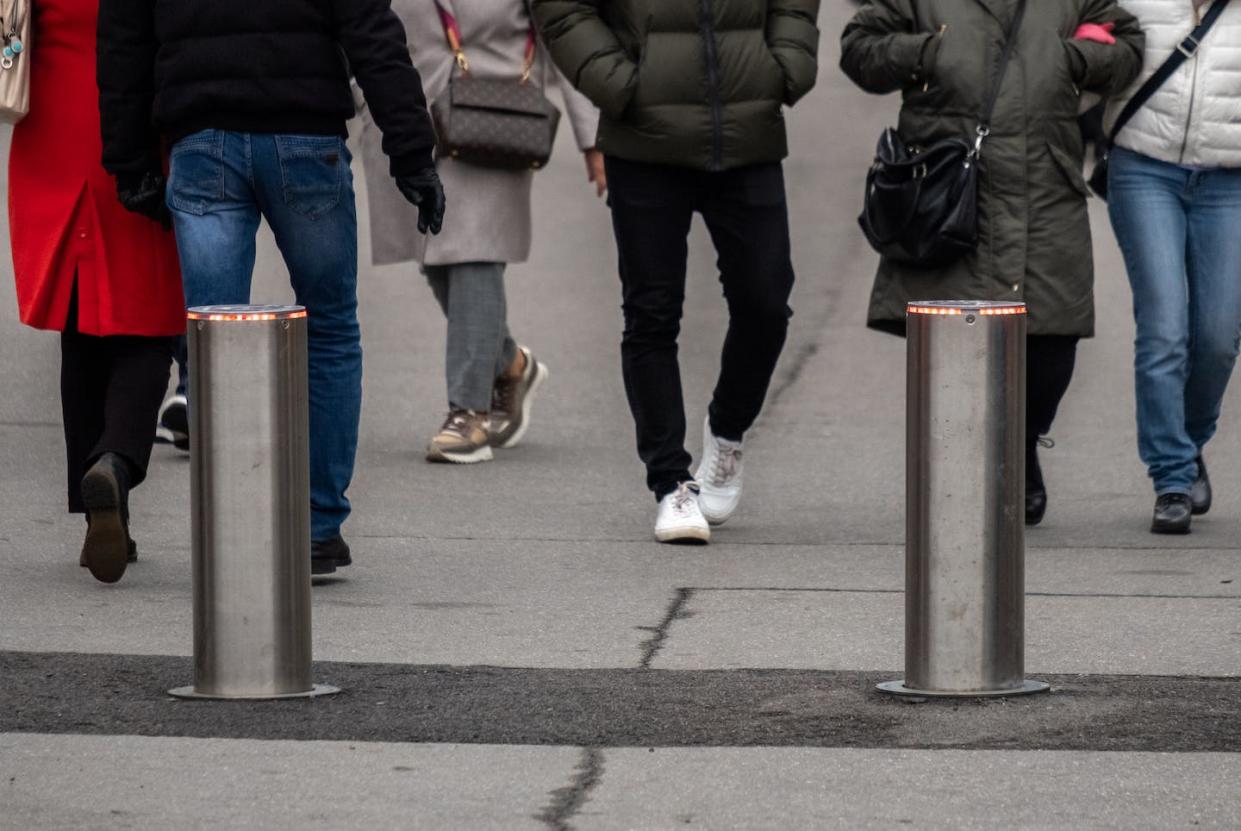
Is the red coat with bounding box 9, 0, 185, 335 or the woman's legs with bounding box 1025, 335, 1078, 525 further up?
the red coat with bounding box 9, 0, 185, 335

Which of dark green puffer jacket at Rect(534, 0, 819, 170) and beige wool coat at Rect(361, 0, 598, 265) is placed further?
beige wool coat at Rect(361, 0, 598, 265)

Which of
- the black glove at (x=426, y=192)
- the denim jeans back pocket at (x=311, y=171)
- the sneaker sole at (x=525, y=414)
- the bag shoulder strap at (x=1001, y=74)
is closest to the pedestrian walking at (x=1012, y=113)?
Answer: the bag shoulder strap at (x=1001, y=74)

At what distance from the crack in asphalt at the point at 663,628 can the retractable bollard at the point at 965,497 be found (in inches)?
26.2

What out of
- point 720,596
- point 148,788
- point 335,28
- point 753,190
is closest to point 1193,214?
point 753,190

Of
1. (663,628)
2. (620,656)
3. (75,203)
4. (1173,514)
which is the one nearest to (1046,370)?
(1173,514)

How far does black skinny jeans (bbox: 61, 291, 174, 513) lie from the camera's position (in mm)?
5988

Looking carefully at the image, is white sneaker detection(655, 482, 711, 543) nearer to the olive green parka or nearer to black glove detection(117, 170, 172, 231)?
the olive green parka

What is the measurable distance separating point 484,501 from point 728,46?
1619 mm

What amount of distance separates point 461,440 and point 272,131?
228 centimetres

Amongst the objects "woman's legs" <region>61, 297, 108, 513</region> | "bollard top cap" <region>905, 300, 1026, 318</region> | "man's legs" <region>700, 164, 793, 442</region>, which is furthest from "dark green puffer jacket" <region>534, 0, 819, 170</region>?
"bollard top cap" <region>905, 300, 1026, 318</region>

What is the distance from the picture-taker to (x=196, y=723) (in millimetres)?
4699

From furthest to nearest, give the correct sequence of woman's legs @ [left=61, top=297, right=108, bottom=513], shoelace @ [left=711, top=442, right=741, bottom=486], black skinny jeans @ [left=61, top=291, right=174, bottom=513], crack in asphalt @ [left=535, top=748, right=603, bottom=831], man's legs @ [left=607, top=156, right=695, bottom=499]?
1. shoelace @ [left=711, top=442, right=741, bottom=486]
2. man's legs @ [left=607, top=156, right=695, bottom=499]
3. woman's legs @ [left=61, top=297, right=108, bottom=513]
4. black skinny jeans @ [left=61, top=291, right=174, bottom=513]
5. crack in asphalt @ [left=535, top=748, right=603, bottom=831]

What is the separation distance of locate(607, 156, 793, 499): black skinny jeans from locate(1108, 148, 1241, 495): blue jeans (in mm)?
947

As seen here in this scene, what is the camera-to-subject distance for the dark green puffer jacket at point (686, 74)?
21.3 feet
